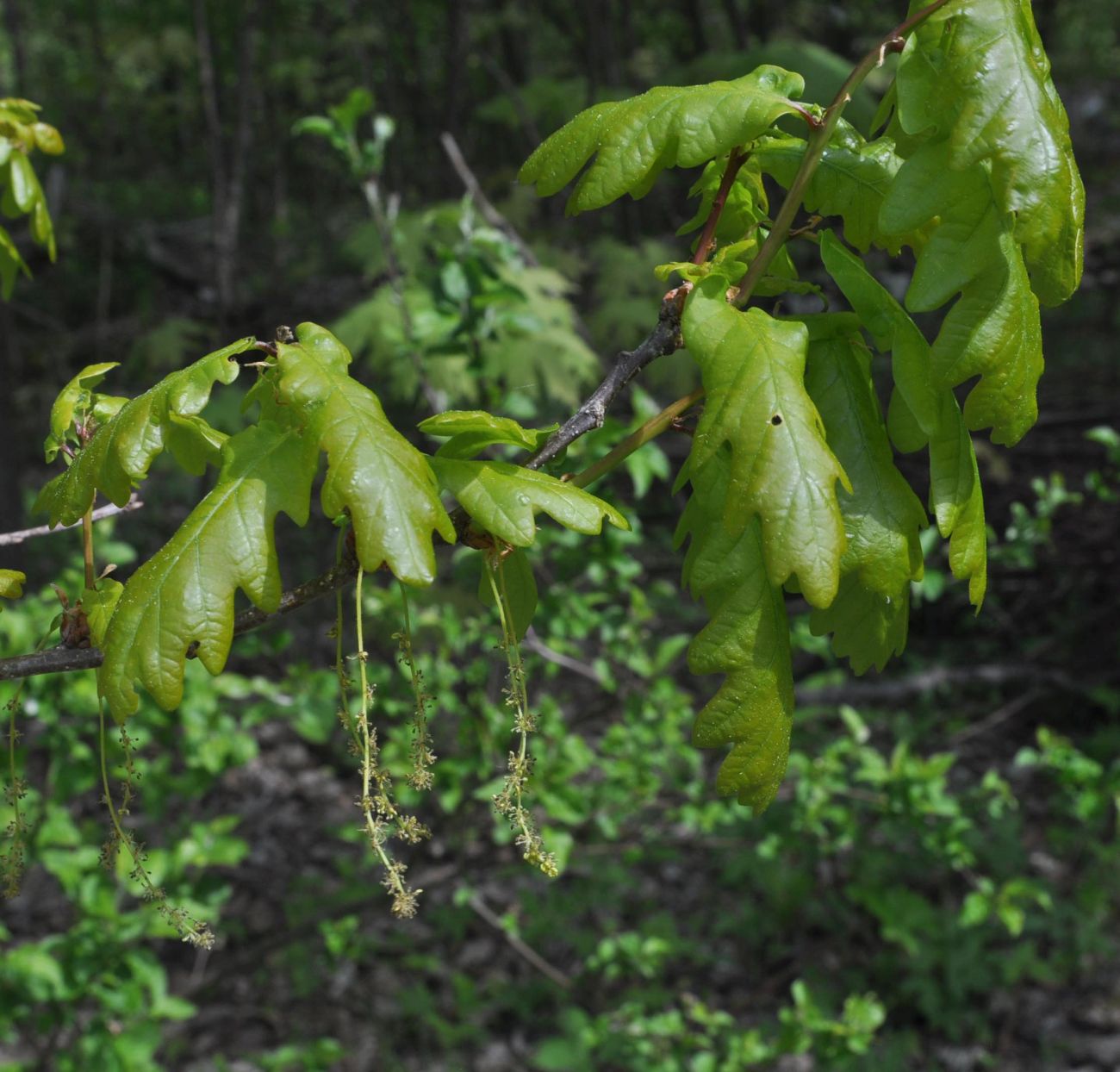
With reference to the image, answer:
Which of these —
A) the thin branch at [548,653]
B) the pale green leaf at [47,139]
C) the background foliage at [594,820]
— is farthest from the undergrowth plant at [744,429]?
the thin branch at [548,653]

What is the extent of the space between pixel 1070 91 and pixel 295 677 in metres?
11.5

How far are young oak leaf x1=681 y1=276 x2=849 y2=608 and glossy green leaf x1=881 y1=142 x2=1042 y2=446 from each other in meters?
0.13

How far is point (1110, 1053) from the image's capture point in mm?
3832

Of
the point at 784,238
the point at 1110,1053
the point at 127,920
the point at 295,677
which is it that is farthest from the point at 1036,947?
the point at 784,238

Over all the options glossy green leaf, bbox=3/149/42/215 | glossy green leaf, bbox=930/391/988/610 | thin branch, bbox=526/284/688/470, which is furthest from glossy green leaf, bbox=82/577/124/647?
glossy green leaf, bbox=3/149/42/215

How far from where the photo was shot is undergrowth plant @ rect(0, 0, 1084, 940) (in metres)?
0.92

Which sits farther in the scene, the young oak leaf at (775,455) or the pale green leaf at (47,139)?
the pale green leaf at (47,139)

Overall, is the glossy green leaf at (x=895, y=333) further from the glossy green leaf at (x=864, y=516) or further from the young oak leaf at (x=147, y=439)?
the young oak leaf at (x=147, y=439)

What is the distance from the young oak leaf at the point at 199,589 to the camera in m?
0.92

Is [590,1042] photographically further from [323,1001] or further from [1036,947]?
[1036,947]

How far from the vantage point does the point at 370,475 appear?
36.2 inches

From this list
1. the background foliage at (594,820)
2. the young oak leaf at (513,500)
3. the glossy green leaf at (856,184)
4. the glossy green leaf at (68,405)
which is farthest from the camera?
the background foliage at (594,820)

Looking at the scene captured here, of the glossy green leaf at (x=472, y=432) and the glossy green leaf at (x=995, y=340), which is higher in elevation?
the glossy green leaf at (x=995, y=340)

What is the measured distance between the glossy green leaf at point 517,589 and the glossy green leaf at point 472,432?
0.39 feet
